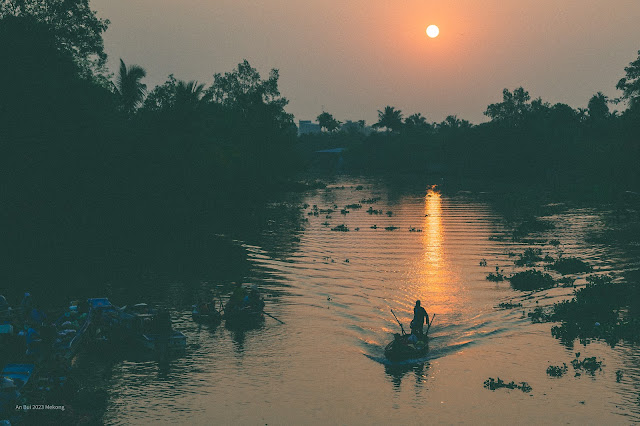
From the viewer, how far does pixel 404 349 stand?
30703 millimetres

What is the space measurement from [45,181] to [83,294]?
37.8 ft

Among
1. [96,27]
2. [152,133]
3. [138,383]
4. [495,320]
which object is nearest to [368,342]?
[495,320]

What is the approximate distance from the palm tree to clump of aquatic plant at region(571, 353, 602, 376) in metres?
53.9

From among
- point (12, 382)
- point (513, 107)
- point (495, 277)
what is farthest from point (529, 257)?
point (513, 107)

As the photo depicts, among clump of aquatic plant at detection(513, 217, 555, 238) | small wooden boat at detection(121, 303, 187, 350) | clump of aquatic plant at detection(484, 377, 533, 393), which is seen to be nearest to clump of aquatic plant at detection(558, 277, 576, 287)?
clump of aquatic plant at detection(484, 377, 533, 393)

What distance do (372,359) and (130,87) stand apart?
4896cm

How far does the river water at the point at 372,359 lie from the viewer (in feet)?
82.6

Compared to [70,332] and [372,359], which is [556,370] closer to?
[372,359]

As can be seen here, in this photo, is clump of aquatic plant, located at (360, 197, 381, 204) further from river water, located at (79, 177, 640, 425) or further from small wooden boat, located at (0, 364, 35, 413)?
small wooden boat, located at (0, 364, 35, 413)

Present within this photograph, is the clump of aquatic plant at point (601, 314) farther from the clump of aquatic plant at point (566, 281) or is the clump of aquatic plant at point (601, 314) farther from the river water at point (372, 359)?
the clump of aquatic plant at point (566, 281)

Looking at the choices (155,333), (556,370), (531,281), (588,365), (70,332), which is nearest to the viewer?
(556,370)

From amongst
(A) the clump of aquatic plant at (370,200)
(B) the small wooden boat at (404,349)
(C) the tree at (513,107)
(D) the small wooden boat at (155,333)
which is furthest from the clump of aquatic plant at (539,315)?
(C) the tree at (513,107)

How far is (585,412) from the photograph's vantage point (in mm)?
24703

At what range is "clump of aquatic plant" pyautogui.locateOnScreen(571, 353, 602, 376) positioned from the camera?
28.8 meters
